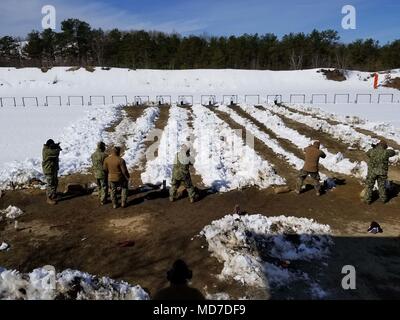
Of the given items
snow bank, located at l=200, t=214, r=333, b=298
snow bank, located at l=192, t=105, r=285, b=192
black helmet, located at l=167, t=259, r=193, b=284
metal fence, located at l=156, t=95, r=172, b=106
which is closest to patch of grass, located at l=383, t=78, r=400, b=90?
metal fence, located at l=156, t=95, r=172, b=106

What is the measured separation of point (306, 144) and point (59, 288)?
51.9 ft

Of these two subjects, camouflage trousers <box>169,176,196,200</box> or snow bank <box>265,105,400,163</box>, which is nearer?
camouflage trousers <box>169,176,196,200</box>

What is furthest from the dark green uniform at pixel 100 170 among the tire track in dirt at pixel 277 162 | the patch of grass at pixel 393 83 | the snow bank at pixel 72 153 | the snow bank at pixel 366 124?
the patch of grass at pixel 393 83

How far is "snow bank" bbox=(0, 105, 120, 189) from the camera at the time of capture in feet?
47.4

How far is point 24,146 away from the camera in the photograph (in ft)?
66.1

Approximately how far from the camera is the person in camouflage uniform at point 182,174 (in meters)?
12.2

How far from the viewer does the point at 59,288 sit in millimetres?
6945

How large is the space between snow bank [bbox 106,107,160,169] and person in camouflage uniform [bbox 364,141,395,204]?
9.27 meters

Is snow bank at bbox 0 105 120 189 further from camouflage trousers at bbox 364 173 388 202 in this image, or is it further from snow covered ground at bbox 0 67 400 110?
snow covered ground at bbox 0 67 400 110

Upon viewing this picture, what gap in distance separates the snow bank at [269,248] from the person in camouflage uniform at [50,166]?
5.54 meters

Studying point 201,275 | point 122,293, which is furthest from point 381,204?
point 122,293

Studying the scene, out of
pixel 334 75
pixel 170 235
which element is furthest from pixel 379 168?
pixel 334 75

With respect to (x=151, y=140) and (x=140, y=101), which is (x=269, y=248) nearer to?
(x=151, y=140)
